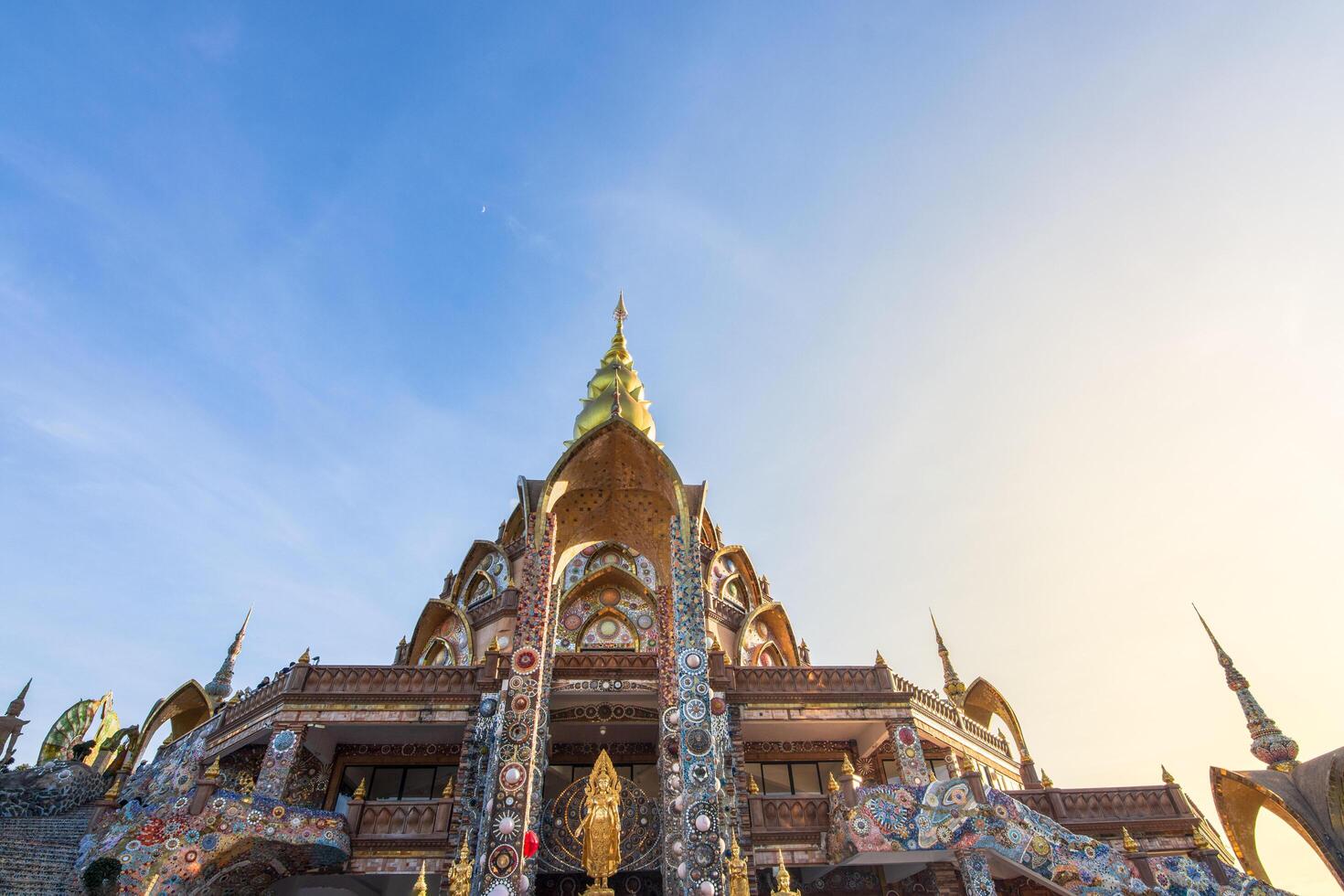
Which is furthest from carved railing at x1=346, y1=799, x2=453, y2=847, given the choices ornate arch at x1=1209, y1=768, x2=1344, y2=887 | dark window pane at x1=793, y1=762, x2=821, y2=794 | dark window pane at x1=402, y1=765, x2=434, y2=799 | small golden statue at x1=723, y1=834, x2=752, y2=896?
ornate arch at x1=1209, y1=768, x2=1344, y2=887

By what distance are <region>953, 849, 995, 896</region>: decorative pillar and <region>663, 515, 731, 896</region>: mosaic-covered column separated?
4.70 metres

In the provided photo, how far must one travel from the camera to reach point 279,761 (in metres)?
18.4

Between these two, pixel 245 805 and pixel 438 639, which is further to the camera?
pixel 438 639

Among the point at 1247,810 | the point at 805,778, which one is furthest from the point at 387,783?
the point at 1247,810

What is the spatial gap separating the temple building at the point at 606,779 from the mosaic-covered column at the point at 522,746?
57mm

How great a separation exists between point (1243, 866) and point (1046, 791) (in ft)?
→ 26.5

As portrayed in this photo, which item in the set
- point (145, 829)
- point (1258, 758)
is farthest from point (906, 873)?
point (145, 829)

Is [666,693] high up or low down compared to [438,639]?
down

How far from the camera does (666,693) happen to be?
679 inches

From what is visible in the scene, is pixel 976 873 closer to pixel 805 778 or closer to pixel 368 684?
pixel 805 778

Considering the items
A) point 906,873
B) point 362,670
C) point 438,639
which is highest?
point 438,639

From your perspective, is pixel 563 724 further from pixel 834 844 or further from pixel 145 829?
pixel 145 829

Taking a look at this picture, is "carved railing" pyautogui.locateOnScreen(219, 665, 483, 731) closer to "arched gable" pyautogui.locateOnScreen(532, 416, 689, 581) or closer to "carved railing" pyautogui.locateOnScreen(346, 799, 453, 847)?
"carved railing" pyautogui.locateOnScreen(346, 799, 453, 847)

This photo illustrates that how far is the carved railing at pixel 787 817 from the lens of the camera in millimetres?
17219
